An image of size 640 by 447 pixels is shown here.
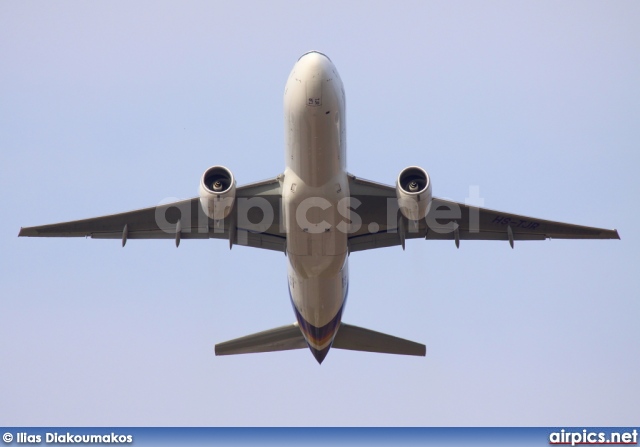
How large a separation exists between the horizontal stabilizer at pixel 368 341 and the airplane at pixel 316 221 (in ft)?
0.10

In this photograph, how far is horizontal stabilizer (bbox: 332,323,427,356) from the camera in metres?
33.7

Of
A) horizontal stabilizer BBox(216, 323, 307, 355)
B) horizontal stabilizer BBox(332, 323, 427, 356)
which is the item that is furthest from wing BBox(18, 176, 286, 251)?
horizontal stabilizer BBox(332, 323, 427, 356)

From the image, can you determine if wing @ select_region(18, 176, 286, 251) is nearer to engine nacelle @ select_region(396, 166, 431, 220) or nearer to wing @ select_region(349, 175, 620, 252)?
wing @ select_region(349, 175, 620, 252)

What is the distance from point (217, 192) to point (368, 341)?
795 cm

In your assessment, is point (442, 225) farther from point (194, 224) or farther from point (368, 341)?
point (194, 224)

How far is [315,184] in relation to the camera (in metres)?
28.8

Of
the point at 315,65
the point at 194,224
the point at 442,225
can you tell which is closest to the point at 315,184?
the point at 315,65

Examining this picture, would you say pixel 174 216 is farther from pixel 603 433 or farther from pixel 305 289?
pixel 603 433

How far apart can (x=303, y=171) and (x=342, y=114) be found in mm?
1909

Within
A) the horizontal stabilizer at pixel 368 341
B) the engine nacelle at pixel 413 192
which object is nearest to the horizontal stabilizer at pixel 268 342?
the horizontal stabilizer at pixel 368 341

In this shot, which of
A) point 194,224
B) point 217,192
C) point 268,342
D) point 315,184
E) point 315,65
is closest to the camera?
point 315,65

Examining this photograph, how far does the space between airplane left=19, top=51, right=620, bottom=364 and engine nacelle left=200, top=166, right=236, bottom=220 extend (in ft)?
0.10

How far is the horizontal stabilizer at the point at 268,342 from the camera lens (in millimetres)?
33344

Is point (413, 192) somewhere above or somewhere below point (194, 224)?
below
